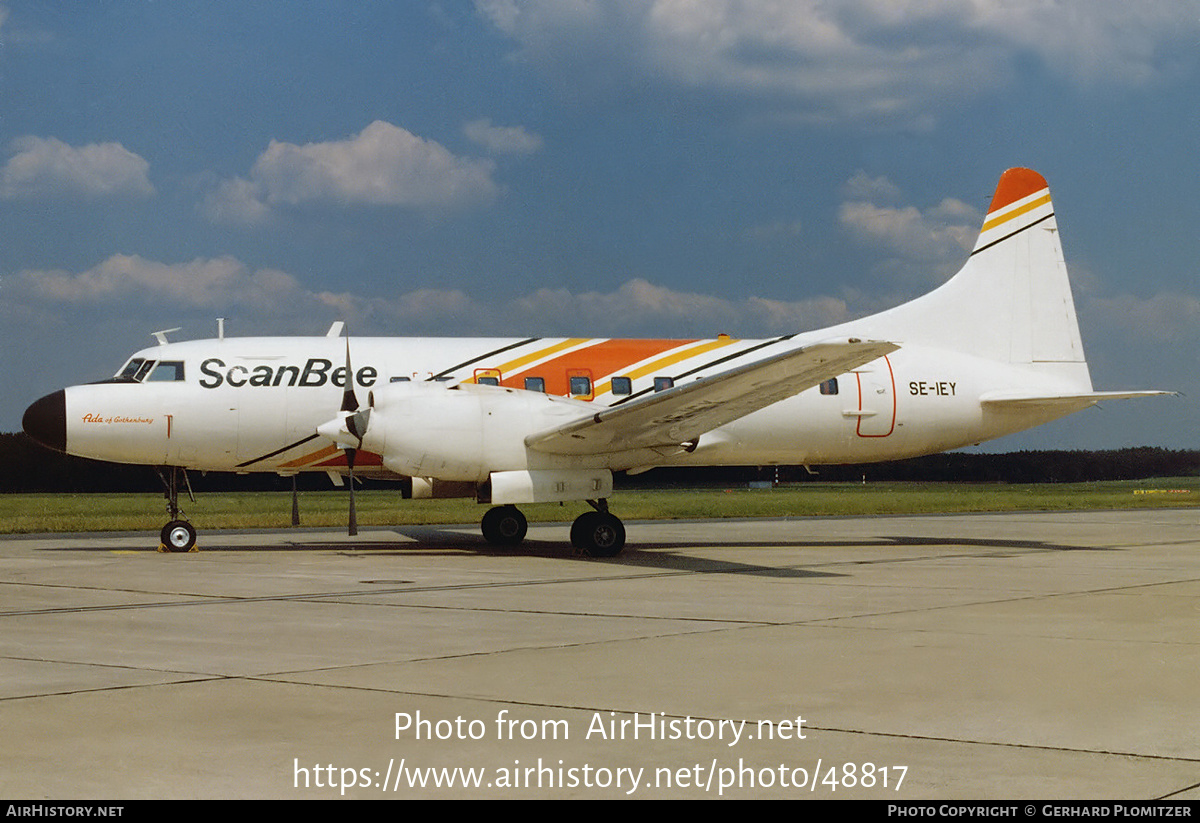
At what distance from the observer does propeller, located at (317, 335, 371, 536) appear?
1859 centimetres

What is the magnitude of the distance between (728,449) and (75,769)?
17.0 meters

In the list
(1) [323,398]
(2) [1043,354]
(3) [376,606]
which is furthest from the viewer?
(2) [1043,354]

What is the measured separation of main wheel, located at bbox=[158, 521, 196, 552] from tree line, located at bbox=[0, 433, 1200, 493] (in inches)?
1135

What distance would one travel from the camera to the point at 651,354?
22.3 m

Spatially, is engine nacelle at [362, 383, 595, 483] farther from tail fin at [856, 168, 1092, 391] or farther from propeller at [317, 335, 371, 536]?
tail fin at [856, 168, 1092, 391]

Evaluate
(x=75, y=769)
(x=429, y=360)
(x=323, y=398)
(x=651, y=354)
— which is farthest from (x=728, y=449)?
(x=75, y=769)

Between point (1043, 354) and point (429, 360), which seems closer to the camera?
point (429, 360)

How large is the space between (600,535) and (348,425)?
14.4 feet

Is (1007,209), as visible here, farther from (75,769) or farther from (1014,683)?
(75,769)

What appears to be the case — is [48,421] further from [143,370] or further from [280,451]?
[280,451]

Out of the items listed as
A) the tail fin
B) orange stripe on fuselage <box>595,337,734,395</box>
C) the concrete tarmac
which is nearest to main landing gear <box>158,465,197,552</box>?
the concrete tarmac

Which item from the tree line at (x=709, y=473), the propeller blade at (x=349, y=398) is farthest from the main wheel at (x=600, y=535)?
the tree line at (x=709, y=473)

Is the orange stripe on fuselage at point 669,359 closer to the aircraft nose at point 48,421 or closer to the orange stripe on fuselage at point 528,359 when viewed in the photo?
the orange stripe on fuselage at point 528,359

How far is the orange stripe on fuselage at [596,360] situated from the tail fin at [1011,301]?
471cm
